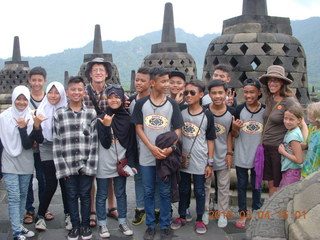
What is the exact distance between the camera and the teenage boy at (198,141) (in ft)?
11.8

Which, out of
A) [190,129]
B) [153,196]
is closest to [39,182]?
[153,196]

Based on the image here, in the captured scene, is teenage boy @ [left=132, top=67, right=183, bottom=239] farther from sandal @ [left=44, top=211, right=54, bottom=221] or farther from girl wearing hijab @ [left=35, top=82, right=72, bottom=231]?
sandal @ [left=44, top=211, right=54, bottom=221]

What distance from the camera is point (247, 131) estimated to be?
3.75 metres

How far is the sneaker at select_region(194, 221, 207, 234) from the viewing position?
12.0ft

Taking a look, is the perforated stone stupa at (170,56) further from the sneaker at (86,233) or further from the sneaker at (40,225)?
the sneaker at (86,233)

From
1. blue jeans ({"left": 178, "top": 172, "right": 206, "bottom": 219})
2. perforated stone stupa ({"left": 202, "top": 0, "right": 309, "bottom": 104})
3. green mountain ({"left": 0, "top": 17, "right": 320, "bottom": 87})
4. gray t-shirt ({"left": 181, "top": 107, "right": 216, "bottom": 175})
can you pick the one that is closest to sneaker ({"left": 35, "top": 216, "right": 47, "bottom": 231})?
blue jeans ({"left": 178, "top": 172, "right": 206, "bottom": 219})

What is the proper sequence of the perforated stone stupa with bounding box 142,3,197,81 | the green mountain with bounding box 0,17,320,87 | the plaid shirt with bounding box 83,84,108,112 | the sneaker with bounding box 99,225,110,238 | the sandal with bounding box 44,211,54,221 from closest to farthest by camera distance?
the sneaker with bounding box 99,225,110,238 < the plaid shirt with bounding box 83,84,108,112 < the sandal with bounding box 44,211,54,221 < the perforated stone stupa with bounding box 142,3,197,81 < the green mountain with bounding box 0,17,320,87

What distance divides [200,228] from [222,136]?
3.22ft

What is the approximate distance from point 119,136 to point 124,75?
87.5 metres

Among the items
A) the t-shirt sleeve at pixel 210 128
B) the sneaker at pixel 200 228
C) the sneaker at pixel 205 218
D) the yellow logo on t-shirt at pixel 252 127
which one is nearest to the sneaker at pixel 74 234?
the sneaker at pixel 200 228

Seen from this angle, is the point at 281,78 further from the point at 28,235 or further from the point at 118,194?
the point at 28,235

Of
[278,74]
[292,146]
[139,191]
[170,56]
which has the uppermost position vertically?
[170,56]

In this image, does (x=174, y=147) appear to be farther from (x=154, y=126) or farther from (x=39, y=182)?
(x=39, y=182)

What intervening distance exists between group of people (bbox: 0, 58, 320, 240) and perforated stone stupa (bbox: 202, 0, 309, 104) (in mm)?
1146
